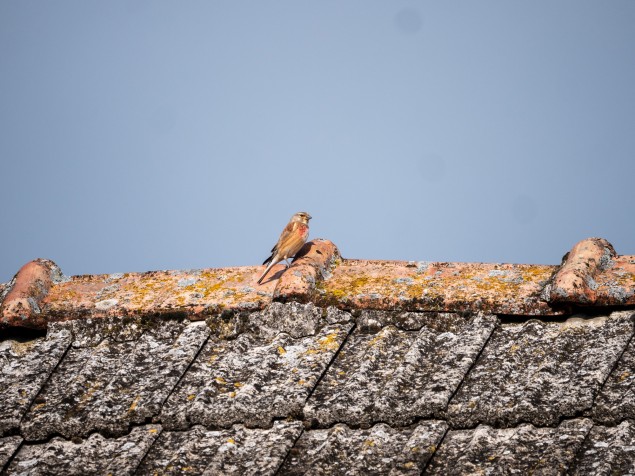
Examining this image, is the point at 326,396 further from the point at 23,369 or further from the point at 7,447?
the point at 23,369

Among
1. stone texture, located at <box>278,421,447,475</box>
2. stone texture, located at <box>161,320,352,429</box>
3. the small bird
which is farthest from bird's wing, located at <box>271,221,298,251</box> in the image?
Result: stone texture, located at <box>278,421,447,475</box>

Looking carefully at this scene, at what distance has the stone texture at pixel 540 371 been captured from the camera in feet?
12.7

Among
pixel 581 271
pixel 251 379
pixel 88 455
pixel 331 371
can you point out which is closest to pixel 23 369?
pixel 88 455

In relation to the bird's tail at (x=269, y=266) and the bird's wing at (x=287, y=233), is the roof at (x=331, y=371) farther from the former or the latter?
the bird's wing at (x=287, y=233)

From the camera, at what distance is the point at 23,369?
5223 mm

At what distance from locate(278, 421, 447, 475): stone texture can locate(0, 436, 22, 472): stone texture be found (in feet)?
4.97

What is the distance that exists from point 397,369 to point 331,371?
37cm

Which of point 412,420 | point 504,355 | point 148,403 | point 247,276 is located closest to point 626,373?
point 504,355

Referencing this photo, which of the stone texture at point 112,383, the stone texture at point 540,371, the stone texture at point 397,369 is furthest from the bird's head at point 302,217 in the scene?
the stone texture at point 540,371

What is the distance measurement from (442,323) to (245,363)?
1.14m

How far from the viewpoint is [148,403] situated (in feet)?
14.9

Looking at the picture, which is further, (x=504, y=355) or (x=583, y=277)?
(x=583, y=277)

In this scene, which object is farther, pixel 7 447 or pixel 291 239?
pixel 291 239

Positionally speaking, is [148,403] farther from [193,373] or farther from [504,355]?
[504,355]
